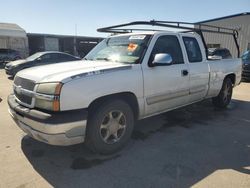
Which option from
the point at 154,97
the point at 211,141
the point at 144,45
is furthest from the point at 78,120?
the point at 211,141

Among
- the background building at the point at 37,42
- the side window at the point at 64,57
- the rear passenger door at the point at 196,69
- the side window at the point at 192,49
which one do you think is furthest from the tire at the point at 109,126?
the background building at the point at 37,42

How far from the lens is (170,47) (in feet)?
15.8

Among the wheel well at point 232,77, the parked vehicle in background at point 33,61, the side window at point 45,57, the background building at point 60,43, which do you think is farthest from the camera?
the background building at point 60,43

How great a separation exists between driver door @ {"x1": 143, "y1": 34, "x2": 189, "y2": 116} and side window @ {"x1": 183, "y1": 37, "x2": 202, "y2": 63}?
0.27 m

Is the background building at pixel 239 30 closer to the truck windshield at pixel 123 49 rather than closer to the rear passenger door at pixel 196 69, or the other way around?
the rear passenger door at pixel 196 69

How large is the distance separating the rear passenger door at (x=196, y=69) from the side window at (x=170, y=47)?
272 mm

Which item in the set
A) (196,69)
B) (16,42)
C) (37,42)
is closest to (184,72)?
(196,69)

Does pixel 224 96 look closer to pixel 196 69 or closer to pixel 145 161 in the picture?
pixel 196 69

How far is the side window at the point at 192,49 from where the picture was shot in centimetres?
519

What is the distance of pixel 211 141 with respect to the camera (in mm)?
4512

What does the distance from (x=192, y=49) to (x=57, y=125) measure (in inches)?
135

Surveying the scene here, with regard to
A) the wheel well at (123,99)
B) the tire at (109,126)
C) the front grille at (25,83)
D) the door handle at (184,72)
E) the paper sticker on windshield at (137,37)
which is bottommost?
the tire at (109,126)

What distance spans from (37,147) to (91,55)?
206 centimetres

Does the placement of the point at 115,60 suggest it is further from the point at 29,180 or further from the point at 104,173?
the point at 29,180
